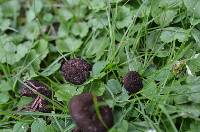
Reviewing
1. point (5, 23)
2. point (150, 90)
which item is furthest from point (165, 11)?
point (5, 23)

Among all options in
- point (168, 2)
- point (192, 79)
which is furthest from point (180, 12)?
point (192, 79)

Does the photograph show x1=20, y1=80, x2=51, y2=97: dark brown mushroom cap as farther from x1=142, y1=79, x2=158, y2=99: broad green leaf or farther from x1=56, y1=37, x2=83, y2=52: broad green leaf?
x1=142, y1=79, x2=158, y2=99: broad green leaf

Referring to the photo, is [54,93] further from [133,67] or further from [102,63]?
[133,67]

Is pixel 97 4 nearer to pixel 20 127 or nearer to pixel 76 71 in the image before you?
pixel 76 71

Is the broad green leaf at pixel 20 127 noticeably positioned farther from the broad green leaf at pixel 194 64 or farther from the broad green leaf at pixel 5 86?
the broad green leaf at pixel 194 64

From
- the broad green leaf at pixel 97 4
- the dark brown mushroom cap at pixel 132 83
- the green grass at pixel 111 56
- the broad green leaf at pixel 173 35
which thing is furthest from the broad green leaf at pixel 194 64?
the broad green leaf at pixel 97 4
